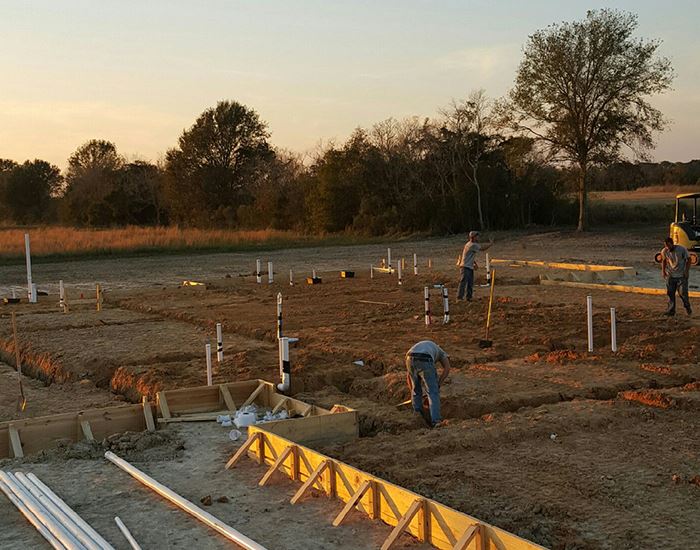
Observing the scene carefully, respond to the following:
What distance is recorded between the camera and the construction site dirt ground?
7086 millimetres

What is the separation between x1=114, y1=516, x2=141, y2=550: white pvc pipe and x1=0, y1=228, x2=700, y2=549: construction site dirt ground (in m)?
0.72

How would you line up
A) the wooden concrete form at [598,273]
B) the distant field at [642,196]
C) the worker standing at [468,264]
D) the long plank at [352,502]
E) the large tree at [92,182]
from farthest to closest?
the large tree at [92,182]
the distant field at [642,196]
the wooden concrete form at [598,273]
the worker standing at [468,264]
the long plank at [352,502]

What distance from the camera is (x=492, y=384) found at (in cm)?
1145

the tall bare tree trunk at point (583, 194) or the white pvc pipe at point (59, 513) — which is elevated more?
the tall bare tree trunk at point (583, 194)

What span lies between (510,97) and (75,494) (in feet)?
133

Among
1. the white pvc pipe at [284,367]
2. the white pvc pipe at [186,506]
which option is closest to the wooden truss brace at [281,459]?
the white pvc pipe at [186,506]

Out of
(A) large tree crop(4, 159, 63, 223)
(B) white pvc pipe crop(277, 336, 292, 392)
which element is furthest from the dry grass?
(A) large tree crop(4, 159, 63, 223)

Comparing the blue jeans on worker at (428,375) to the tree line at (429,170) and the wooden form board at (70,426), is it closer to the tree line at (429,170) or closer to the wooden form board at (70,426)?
the wooden form board at (70,426)

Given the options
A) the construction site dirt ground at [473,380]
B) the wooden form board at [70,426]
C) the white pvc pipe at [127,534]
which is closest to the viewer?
the white pvc pipe at [127,534]

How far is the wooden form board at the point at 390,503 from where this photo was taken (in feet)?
19.0

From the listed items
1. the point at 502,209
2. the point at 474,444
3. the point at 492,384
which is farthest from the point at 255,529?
the point at 502,209

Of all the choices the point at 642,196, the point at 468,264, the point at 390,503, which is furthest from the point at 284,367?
the point at 642,196

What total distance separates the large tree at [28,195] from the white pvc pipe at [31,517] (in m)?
83.5

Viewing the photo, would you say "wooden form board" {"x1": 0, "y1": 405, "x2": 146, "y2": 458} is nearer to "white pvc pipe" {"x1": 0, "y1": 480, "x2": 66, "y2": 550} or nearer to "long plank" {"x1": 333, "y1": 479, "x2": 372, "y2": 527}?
"white pvc pipe" {"x1": 0, "y1": 480, "x2": 66, "y2": 550}
